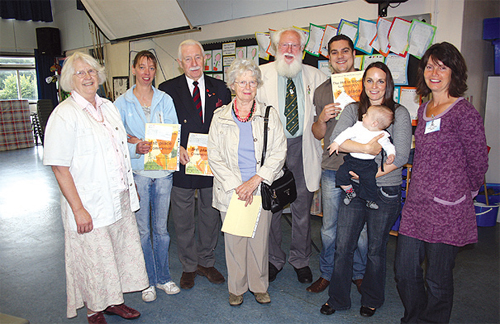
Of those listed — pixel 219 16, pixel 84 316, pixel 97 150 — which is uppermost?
pixel 219 16

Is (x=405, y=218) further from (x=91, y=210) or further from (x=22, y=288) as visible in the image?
(x=22, y=288)

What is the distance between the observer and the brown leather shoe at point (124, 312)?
101 inches

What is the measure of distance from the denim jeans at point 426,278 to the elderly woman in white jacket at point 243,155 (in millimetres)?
966

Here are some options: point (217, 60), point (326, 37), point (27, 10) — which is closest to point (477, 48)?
point (326, 37)

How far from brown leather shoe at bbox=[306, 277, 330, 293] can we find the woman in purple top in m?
0.85

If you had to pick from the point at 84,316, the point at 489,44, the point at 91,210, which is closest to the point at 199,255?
the point at 84,316

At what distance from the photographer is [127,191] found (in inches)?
93.9

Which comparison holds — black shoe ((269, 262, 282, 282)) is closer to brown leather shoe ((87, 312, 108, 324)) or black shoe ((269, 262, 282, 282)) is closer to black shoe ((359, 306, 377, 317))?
black shoe ((359, 306, 377, 317))

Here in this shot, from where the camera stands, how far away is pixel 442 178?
1.96 m

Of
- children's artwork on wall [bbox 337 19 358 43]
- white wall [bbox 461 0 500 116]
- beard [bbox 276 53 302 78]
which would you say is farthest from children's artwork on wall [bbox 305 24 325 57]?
beard [bbox 276 53 302 78]

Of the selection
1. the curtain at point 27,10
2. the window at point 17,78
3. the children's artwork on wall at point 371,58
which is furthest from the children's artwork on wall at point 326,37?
the window at point 17,78

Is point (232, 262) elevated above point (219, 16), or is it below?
below

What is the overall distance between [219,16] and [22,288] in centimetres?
445

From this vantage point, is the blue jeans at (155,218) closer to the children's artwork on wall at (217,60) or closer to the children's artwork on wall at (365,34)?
the children's artwork on wall at (365,34)
